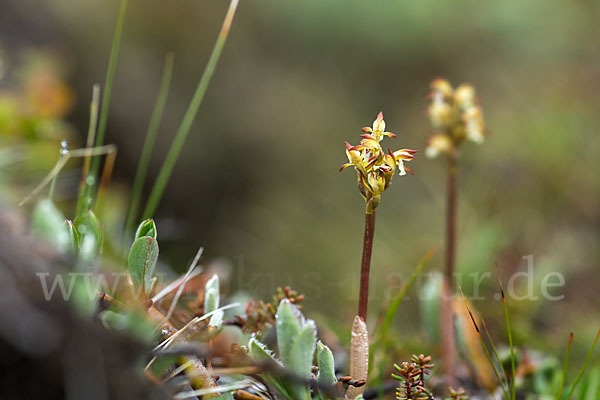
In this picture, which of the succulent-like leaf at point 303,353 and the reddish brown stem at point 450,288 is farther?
the reddish brown stem at point 450,288

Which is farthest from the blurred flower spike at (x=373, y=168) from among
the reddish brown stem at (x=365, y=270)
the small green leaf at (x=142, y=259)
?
the small green leaf at (x=142, y=259)

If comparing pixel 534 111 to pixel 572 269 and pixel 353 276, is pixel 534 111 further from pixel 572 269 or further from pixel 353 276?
pixel 353 276

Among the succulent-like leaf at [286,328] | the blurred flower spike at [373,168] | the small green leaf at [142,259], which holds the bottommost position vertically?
the succulent-like leaf at [286,328]

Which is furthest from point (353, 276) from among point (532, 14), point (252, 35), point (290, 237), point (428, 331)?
point (532, 14)

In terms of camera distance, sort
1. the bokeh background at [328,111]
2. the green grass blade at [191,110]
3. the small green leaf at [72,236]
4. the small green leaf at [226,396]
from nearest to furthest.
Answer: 1. the small green leaf at [226,396]
2. the small green leaf at [72,236]
3. the green grass blade at [191,110]
4. the bokeh background at [328,111]

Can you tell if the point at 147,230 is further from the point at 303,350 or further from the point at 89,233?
the point at 303,350

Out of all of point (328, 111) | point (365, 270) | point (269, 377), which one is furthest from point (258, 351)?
point (328, 111)

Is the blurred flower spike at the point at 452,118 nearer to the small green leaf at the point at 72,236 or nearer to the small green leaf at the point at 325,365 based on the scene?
the small green leaf at the point at 325,365
